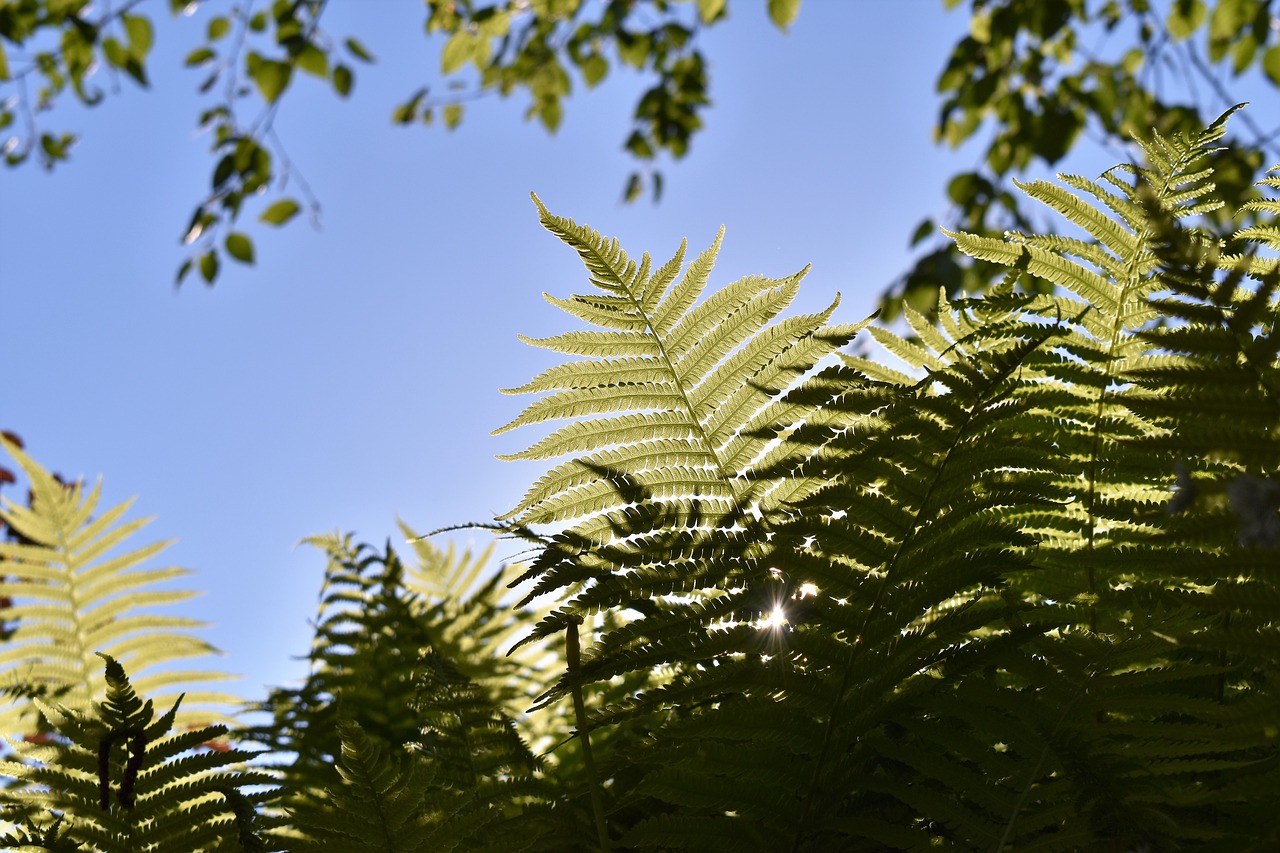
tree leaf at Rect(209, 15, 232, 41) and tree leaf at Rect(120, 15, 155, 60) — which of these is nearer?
tree leaf at Rect(120, 15, 155, 60)

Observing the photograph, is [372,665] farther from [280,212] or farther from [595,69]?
[595,69]

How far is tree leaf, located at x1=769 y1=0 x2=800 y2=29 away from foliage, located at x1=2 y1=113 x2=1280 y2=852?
386 cm

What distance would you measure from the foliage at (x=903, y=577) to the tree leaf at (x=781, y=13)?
3863 millimetres

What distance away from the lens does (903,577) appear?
66cm

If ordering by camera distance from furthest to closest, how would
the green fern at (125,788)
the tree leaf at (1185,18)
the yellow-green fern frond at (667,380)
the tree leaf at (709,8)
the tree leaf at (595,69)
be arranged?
the tree leaf at (595,69) → the tree leaf at (1185,18) → the tree leaf at (709,8) → the yellow-green fern frond at (667,380) → the green fern at (125,788)

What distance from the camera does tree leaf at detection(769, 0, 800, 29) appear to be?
175 inches

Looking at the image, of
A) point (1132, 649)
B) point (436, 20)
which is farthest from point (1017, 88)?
point (1132, 649)

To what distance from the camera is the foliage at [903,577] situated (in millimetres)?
526

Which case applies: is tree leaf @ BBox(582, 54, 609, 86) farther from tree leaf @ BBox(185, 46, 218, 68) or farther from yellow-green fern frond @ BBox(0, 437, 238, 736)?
yellow-green fern frond @ BBox(0, 437, 238, 736)

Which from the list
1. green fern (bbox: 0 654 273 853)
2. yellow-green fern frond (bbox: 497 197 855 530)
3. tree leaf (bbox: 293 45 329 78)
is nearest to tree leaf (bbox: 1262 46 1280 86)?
tree leaf (bbox: 293 45 329 78)

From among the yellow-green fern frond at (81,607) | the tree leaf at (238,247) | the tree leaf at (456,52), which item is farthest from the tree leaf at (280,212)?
the yellow-green fern frond at (81,607)

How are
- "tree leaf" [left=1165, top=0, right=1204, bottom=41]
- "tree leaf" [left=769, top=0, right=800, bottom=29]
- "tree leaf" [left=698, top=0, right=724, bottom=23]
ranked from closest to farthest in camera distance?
"tree leaf" [left=769, top=0, right=800, bottom=29] → "tree leaf" [left=698, top=0, right=724, bottom=23] → "tree leaf" [left=1165, top=0, right=1204, bottom=41]

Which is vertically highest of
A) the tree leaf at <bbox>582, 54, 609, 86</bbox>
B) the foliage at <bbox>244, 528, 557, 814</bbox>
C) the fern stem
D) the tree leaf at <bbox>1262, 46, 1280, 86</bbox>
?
the tree leaf at <bbox>582, 54, 609, 86</bbox>

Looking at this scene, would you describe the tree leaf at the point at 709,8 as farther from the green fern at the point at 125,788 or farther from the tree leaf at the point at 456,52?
the green fern at the point at 125,788
